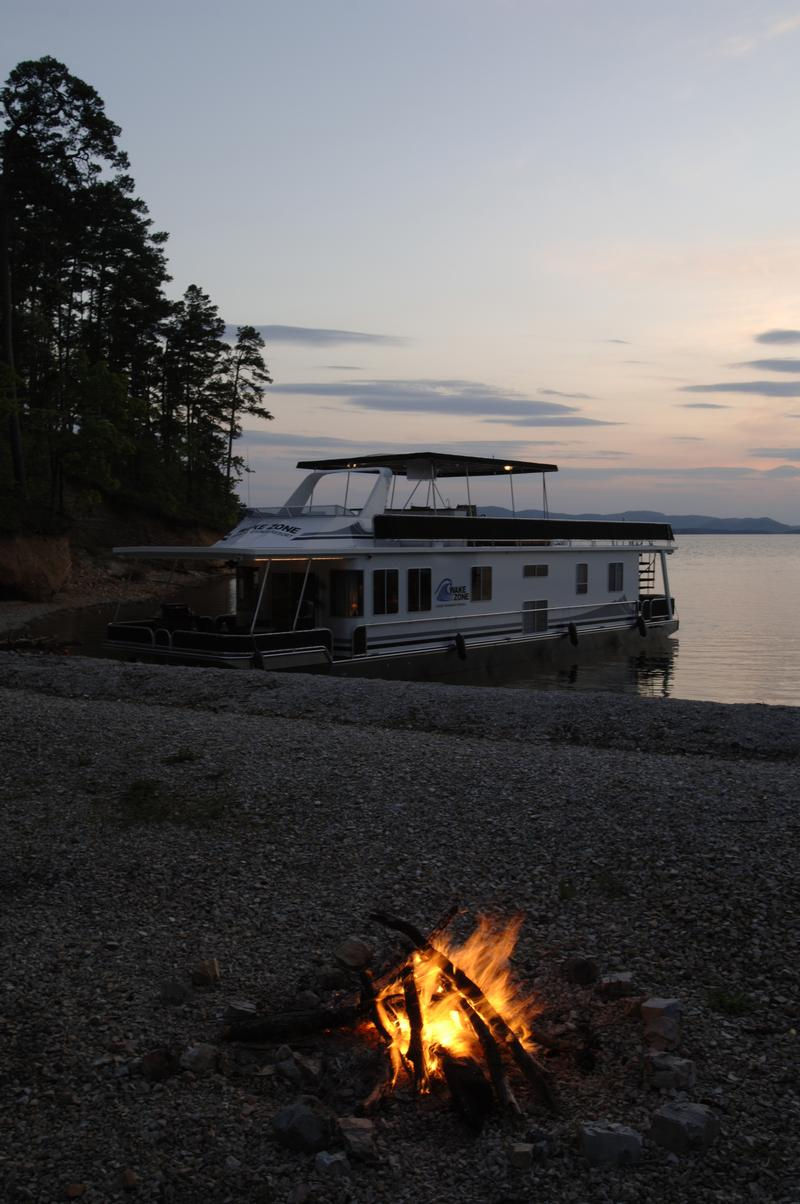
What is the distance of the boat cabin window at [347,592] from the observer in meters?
22.0

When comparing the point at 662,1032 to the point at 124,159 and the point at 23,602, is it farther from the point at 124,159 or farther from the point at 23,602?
the point at 124,159

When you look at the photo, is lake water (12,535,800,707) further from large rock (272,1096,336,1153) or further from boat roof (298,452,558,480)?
large rock (272,1096,336,1153)

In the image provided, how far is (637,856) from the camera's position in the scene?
8.31m

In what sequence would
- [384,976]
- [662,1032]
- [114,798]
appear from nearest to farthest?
1. [662,1032]
2. [384,976]
3. [114,798]

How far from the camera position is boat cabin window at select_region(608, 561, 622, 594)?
1209 inches

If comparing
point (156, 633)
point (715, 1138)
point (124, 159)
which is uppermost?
point (124, 159)

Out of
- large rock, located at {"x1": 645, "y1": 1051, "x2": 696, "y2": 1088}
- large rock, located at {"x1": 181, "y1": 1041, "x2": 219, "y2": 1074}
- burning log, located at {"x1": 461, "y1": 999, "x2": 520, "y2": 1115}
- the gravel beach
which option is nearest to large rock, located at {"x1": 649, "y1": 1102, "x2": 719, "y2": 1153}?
the gravel beach

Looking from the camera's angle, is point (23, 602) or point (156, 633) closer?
point (156, 633)

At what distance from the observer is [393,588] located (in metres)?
22.8

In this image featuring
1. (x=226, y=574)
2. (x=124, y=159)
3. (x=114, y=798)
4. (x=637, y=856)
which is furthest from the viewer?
(x=226, y=574)

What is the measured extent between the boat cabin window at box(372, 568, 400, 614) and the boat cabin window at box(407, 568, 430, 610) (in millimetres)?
449

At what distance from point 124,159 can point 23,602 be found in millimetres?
20381

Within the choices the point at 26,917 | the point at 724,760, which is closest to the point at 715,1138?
the point at 26,917

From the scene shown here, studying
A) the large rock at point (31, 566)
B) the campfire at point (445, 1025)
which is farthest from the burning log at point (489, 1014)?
the large rock at point (31, 566)
